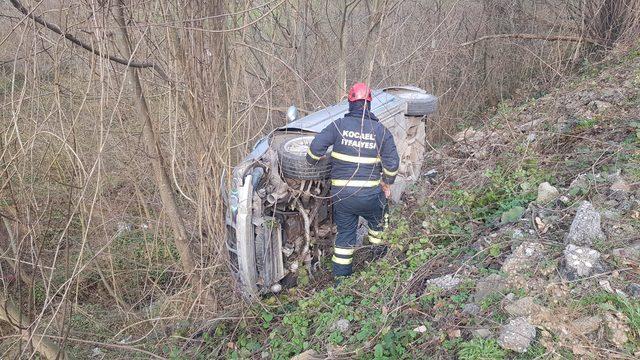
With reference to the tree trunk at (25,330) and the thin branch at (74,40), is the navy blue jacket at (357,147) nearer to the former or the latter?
the thin branch at (74,40)

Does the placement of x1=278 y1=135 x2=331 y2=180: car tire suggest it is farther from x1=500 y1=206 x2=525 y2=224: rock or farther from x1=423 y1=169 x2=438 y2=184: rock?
x1=423 y1=169 x2=438 y2=184: rock

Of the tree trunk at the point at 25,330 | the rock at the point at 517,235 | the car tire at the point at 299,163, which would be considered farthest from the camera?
the car tire at the point at 299,163

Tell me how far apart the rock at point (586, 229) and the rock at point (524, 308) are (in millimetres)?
647

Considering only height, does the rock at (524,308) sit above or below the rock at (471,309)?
above

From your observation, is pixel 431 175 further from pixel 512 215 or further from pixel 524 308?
pixel 524 308

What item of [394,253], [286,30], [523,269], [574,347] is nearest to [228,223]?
[394,253]

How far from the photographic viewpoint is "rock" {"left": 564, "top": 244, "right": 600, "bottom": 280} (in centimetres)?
282

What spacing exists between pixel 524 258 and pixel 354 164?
1609 millimetres

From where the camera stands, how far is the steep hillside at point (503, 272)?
258 centimetres

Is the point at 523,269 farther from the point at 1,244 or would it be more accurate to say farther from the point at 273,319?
the point at 1,244

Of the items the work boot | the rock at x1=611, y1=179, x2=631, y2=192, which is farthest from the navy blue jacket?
the rock at x1=611, y1=179, x2=631, y2=192

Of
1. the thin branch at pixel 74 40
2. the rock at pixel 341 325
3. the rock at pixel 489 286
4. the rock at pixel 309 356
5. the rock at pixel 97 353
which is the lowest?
the rock at pixel 97 353

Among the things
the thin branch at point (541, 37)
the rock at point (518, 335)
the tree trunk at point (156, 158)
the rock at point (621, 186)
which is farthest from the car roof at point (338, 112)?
the thin branch at point (541, 37)

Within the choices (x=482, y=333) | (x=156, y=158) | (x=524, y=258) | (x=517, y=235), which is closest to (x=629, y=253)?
(x=524, y=258)
